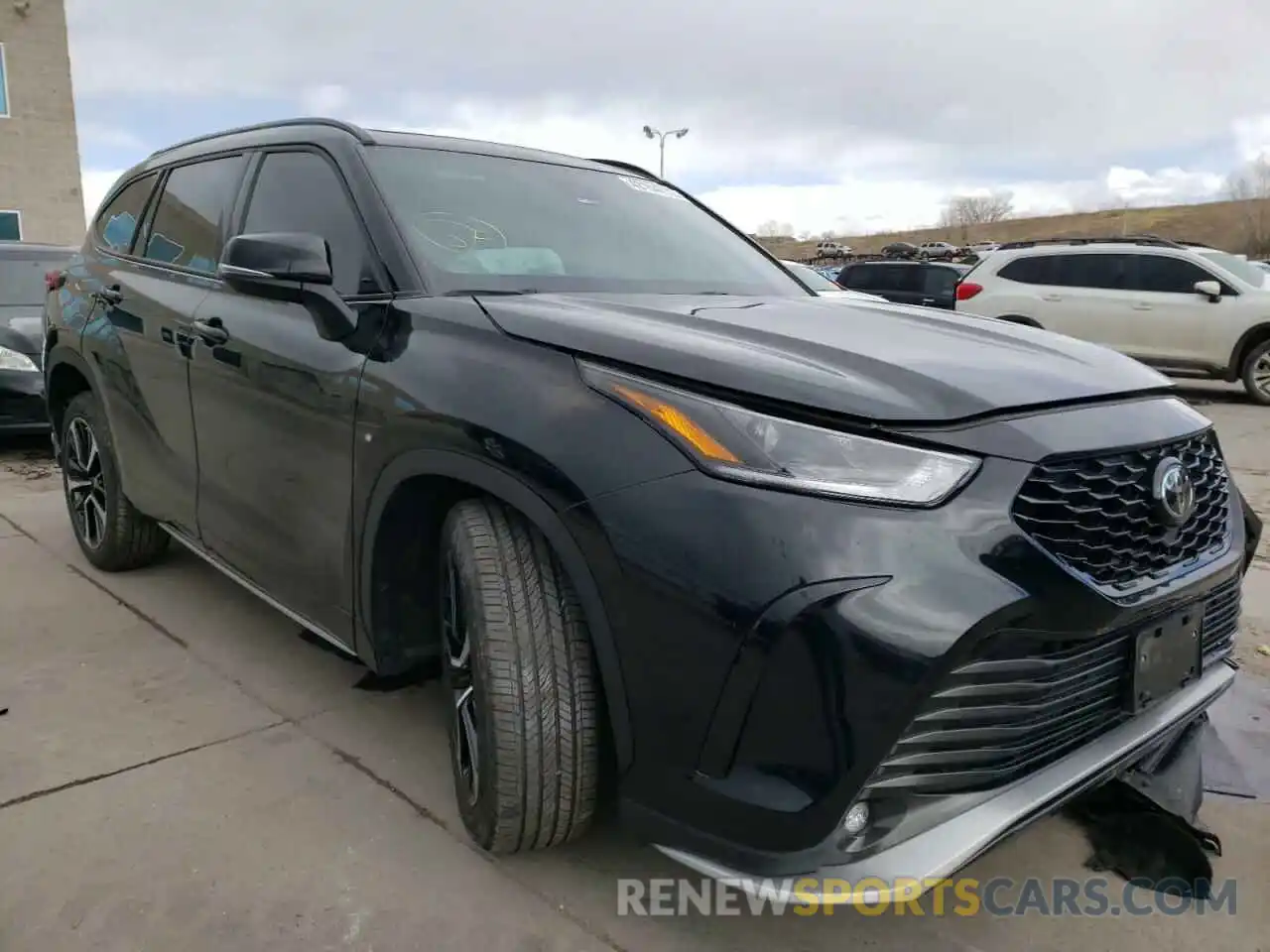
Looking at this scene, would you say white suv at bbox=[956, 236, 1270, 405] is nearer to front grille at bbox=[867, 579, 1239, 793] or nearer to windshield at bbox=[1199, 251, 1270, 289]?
windshield at bbox=[1199, 251, 1270, 289]

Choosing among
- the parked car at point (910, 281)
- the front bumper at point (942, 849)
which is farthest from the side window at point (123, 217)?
the parked car at point (910, 281)

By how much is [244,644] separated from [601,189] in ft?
6.58

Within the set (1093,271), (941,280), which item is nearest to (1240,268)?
(1093,271)

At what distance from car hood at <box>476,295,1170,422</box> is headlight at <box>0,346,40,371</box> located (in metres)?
5.84

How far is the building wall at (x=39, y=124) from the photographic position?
20.3 m

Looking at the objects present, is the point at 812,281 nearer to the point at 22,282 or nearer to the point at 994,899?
the point at 994,899

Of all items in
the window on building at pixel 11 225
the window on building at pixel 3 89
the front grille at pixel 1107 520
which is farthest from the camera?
the window on building at pixel 11 225

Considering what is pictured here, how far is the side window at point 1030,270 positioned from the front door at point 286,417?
11.1m

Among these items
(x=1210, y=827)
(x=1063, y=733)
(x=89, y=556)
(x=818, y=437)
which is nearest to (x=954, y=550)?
(x=818, y=437)

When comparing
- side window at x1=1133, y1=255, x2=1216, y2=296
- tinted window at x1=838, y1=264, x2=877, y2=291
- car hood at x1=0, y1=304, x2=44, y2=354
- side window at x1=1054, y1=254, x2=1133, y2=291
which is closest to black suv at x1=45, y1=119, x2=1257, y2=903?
car hood at x1=0, y1=304, x2=44, y2=354

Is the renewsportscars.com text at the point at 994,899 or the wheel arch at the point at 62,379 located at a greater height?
the wheel arch at the point at 62,379

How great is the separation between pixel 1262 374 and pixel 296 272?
38.0 feet

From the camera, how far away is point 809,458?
1713mm

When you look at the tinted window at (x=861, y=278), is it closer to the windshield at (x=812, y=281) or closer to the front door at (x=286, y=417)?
the windshield at (x=812, y=281)
